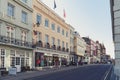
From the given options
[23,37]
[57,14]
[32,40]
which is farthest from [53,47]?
[23,37]

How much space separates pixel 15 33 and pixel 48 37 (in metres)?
19.0

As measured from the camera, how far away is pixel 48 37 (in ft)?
205

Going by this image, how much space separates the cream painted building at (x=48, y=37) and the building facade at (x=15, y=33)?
3322mm

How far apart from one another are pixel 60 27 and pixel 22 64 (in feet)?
97.9

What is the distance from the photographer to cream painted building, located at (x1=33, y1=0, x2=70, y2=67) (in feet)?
177

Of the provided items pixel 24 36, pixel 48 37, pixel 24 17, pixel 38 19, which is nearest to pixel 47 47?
pixel 48 37

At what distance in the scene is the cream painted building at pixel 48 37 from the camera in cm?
5401

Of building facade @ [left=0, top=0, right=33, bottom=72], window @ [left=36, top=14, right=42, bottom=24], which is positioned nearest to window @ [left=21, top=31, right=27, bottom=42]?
building facade @ [left=0, top=0, right=33, bottom=72]

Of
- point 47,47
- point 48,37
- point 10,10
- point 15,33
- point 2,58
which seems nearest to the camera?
point 2,58

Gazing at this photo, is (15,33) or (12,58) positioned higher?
(15,33)

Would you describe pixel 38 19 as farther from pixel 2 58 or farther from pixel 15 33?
pixel 2 58

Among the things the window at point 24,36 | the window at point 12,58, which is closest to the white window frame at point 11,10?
the window at point 24,36

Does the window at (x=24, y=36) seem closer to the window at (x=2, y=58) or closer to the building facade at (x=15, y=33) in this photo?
the building facade at (x=15, y=33)

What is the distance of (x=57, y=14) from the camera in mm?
71312
